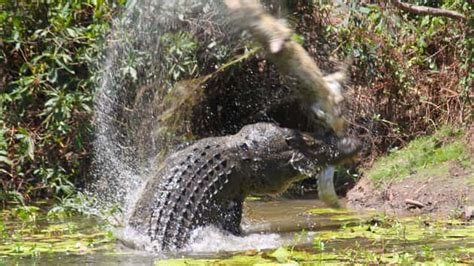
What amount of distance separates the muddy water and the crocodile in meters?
0.17

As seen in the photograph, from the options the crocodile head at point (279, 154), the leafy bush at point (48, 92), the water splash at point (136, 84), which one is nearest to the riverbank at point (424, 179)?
the crocodile head at point (279, 154)

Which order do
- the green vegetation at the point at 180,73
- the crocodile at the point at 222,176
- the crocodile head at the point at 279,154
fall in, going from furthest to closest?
the green vegetation at the point at 180,73
the crocodile head at the point at 279,154
the crocodile at the point at 222,176

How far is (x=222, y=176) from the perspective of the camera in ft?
21.1

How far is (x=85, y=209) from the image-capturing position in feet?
28.2

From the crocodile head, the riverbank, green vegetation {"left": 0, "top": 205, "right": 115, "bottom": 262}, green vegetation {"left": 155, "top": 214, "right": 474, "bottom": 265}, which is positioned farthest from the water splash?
green vegetation {"left": 155, "top": 214, "right": 474, "bottom": 265}

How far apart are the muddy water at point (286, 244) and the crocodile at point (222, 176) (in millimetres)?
169

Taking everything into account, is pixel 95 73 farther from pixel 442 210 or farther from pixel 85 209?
pixel 442 210

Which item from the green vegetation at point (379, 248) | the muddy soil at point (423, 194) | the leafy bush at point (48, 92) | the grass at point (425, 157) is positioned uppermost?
the leafy bush at point (48, 92)

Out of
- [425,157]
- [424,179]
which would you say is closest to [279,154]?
[424,179]

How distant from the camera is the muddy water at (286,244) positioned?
506 cm

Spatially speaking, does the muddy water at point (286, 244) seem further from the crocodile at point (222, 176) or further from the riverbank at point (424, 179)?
the riverbank at point (424, 179)

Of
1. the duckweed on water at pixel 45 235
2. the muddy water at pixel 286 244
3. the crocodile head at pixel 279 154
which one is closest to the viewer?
the muddy water at pixel 286 244

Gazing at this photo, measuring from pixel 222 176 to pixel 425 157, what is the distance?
2.96m

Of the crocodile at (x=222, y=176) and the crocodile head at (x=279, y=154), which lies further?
the crocodile head at (x=279, y=154)
